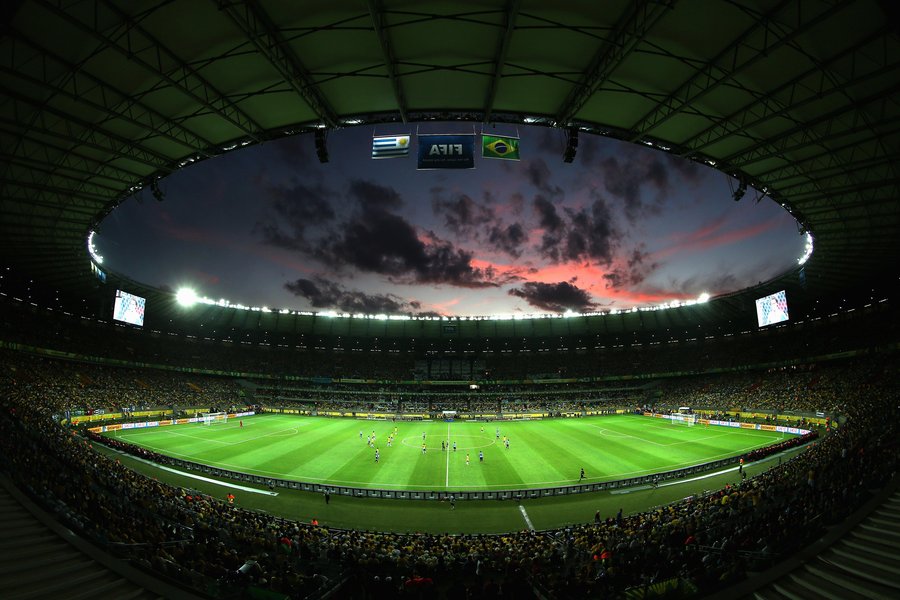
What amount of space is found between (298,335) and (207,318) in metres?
18.9

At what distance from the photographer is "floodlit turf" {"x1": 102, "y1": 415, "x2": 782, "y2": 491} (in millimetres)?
30031

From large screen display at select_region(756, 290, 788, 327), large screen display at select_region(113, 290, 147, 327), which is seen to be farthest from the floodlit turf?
large screen display at select_region(113, 290, 147, 327)

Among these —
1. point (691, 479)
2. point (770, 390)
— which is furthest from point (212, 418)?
point (770, 390)

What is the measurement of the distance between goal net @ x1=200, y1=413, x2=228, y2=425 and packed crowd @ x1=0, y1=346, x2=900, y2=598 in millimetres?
39200

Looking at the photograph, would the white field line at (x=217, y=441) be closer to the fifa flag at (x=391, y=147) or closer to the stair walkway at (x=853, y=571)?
the fifa flag at (x=391, y=147)

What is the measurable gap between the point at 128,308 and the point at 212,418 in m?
21.2

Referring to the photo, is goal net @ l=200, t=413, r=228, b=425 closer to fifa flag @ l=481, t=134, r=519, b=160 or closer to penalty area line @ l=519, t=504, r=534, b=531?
penalty area line @ l=519, t=504, r=534, b=531

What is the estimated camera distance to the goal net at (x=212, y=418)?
57000 mm

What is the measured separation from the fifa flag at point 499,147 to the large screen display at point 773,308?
5635 cm

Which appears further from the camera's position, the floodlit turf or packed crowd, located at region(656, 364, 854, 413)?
packed crowd, located at region(656, 364, 854, 413)

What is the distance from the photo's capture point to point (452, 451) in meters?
39.6

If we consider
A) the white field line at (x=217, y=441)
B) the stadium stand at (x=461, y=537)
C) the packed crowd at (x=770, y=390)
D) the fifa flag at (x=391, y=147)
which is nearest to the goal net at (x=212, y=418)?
the white field line at (x=217, y=441)

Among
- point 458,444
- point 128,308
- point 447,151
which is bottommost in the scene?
point 458,444

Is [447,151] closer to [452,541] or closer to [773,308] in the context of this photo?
[452,541]
